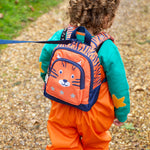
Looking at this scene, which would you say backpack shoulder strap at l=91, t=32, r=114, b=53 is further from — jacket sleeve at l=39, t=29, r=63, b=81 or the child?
jacket sleeve at l=39, t=29, r=63, b=81

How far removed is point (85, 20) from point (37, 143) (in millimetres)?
1889

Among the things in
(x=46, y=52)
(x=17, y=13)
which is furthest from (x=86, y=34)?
(x=17, y=13)

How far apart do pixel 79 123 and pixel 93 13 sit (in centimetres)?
91

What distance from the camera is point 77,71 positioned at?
1.50m

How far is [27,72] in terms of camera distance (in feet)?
13.4

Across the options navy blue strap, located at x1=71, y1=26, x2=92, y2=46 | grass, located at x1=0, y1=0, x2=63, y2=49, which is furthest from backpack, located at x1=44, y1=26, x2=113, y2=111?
grass, located at x1=0, y1=0, x2=63, y2=49

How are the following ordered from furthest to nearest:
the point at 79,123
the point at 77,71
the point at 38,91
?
1. the point at 38,91
2. the point at 79,123
3. the point at 77,71

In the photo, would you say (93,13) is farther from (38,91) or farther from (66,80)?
(38,91)

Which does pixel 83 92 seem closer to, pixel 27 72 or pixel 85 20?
pixel 85 20

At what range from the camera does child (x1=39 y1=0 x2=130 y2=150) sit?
1.62 meters

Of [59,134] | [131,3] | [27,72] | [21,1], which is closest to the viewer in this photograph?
[59,134]

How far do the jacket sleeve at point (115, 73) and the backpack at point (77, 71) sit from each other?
0.05 metres

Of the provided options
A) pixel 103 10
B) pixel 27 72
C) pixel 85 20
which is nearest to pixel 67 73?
pixel 85 20

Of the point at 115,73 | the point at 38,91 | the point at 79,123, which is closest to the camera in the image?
the point at 115,73
